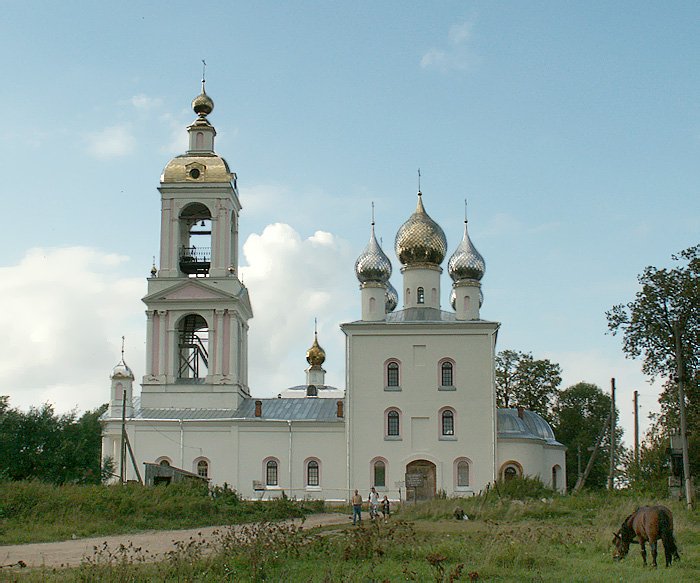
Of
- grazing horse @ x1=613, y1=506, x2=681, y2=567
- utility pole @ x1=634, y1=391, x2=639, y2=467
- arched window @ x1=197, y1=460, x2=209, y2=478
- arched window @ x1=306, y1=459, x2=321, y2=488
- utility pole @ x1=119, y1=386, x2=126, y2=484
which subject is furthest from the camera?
arched window @ x1=197, y1=460, x2=209, y2=478

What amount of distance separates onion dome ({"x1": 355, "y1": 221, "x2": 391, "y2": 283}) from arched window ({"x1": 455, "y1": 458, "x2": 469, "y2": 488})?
782 centimetres

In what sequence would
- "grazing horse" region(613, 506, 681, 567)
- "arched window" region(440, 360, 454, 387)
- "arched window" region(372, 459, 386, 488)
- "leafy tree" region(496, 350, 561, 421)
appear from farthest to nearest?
"leafy tree" region(496, 350, 561, 421) < "arched window" region(440, 360, 454, 387) < "arched window" region(372, 459, 386, 488) < "grazing horse" region(613, 506, 681, 567)

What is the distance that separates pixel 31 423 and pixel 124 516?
10.6 meters

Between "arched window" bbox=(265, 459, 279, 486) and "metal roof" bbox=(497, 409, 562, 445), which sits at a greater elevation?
"metal roof" bbox=(497, 409, 562, 445)

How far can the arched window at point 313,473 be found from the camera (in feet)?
137

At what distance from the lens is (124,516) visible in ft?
82.5

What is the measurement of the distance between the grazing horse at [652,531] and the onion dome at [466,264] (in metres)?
27.3

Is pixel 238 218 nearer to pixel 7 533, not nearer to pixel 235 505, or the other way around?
pixel 235 505

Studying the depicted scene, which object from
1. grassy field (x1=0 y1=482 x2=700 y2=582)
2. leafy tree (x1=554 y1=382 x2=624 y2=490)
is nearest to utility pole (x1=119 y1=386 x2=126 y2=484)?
grassy field (x1=0 y1=482 x2=700 y2=582)

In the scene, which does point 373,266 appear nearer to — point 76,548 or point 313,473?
point 313,473

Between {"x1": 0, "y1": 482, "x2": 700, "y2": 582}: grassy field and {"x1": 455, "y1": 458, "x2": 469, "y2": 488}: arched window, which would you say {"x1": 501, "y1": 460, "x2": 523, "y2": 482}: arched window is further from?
{"x1": 0, "y1": 482, "x2": 700, "y2": 582}: grassy field

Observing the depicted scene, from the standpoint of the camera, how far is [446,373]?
4172 centimetres

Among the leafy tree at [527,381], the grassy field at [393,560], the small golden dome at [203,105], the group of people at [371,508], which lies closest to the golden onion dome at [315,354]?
the leafy tree at [527,381]

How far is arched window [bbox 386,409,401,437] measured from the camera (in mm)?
41406
